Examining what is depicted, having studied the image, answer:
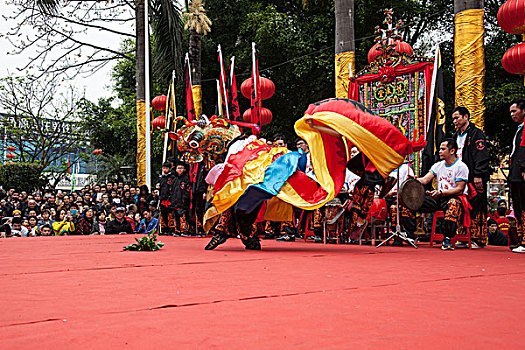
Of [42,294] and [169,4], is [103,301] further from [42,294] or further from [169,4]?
[169,4]

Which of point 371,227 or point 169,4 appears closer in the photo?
point 371,227

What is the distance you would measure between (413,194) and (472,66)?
Answer: 2.85m

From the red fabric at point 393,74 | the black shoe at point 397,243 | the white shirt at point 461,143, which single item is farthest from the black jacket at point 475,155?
the red fabric at point 393,74

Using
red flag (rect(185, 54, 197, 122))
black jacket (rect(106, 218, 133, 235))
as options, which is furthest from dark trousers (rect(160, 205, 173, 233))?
red flag (rect(185, 54, 197, 122))

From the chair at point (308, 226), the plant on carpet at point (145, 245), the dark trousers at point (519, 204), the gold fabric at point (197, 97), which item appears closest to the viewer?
the dark trousers at point (519, 204)

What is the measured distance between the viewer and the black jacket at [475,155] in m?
6.18

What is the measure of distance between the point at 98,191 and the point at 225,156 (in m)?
9.20

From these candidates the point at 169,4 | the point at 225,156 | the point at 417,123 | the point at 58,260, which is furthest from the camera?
the point at 169,4

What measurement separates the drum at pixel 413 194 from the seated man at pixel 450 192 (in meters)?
0.16

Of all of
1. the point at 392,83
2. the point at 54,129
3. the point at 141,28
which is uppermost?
the point at 141,28

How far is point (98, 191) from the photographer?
14750 millimetres

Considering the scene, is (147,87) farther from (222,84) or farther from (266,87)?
(266,87)

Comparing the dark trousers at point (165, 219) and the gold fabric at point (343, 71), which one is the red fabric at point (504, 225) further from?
the dark trousers at point (165, 219)

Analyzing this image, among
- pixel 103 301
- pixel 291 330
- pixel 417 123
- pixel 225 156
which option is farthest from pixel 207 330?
pixel 417 123
